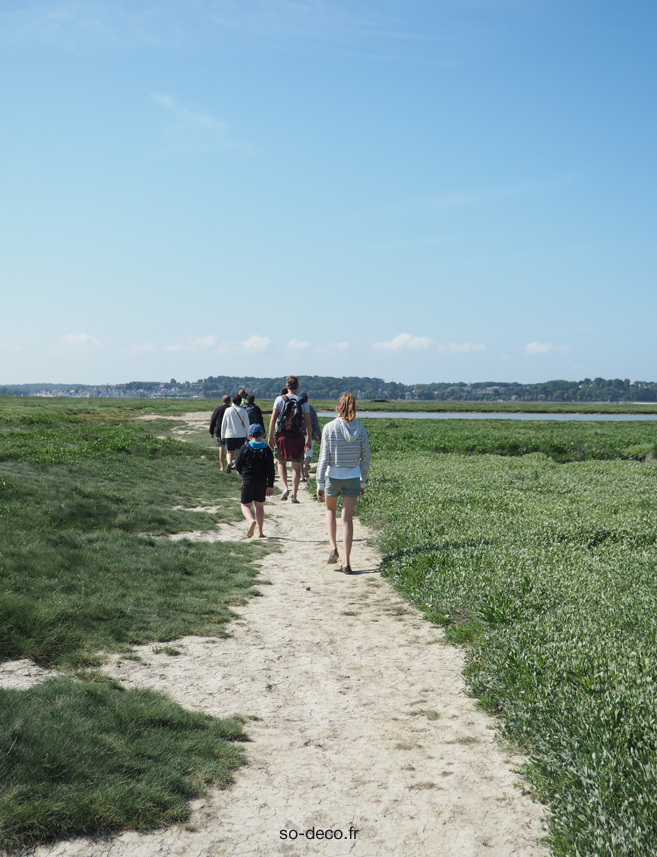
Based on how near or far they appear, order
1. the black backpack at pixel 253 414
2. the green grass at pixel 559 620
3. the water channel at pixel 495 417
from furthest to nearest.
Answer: the water channel at pixel 495 417 < the black backpack at pixel 253 414 < the green grass at pixel 559 620

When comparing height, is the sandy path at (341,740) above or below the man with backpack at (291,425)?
below

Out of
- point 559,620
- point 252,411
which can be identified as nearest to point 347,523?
point 559,620

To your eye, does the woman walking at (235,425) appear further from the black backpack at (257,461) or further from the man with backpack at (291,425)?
the black backpack at (257,461)

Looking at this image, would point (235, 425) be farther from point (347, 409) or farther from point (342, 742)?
point (342, 742)

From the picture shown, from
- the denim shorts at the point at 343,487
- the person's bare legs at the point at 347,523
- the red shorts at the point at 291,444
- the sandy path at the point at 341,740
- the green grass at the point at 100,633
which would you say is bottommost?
the sandy path at the point at 341,740

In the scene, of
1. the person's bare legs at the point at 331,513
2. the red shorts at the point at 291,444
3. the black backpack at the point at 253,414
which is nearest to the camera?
the person's bare legs at the point at 331,513

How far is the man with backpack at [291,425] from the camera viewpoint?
13.5 m

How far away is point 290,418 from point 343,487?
15.5 ft

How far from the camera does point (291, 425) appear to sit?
45.0 feet

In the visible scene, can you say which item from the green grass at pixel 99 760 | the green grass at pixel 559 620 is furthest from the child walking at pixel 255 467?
the green grass at pixel 99 760

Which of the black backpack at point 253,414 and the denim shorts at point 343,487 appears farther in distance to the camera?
the black backpack at point 253,414

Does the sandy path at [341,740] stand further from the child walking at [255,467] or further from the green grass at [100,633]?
the child walking at [255,467]

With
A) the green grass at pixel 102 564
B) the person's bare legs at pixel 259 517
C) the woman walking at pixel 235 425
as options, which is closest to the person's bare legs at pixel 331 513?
the green grass at pixel 102 564

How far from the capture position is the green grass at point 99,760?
3250mm
